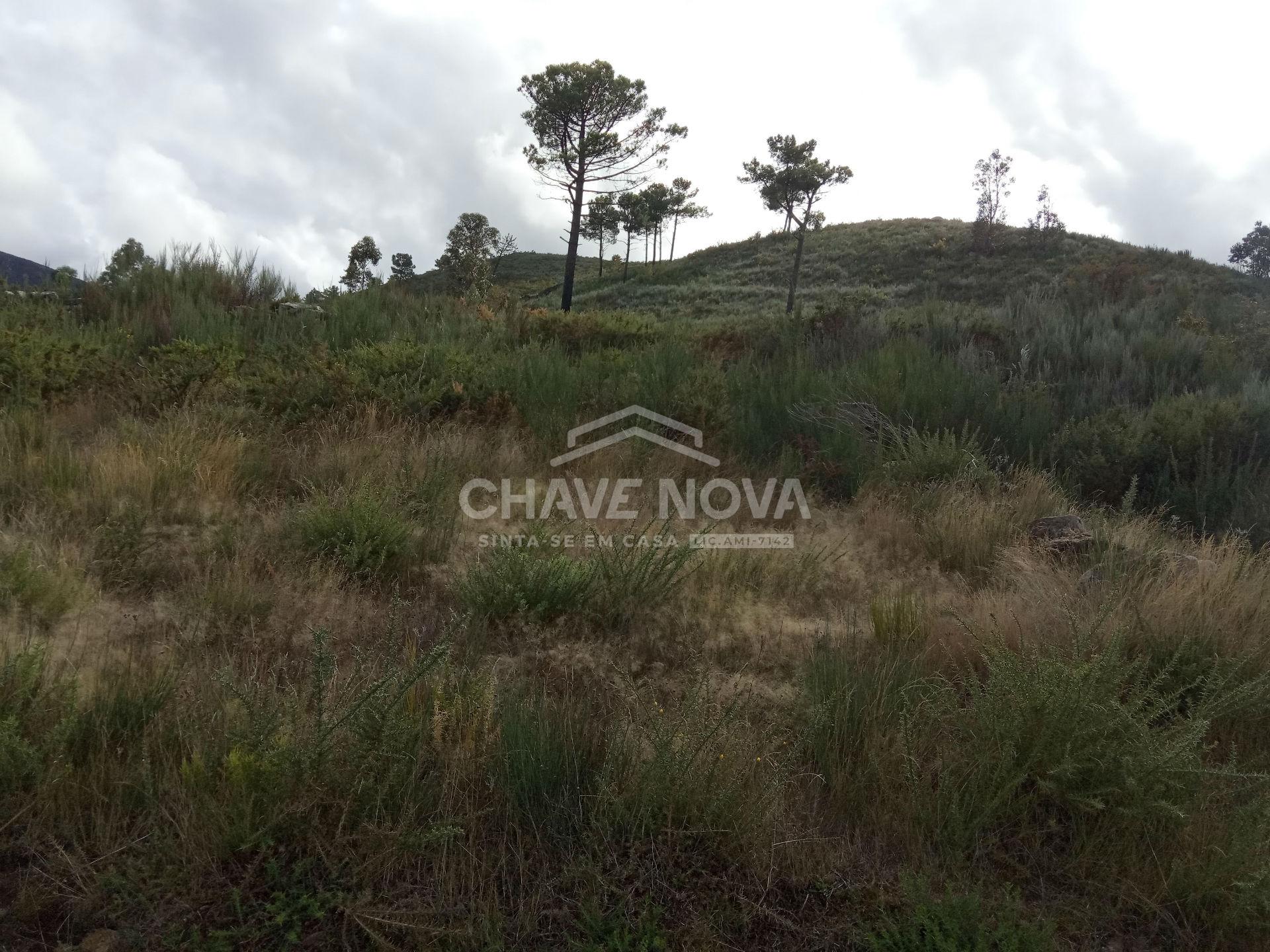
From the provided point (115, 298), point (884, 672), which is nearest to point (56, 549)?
point (884, 672)

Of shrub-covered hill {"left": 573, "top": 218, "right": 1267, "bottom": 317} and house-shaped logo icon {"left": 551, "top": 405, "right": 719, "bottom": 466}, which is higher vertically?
shrub-covered hill {"left": 573, "top": 218, "right": 1267, "bottom": 317}

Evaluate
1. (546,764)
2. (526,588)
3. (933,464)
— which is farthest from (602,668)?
(933,464)

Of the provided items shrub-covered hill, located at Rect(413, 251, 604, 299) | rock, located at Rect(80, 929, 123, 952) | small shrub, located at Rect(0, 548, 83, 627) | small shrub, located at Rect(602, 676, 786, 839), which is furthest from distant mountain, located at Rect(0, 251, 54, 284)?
shrub-covered hill, located at Rect(413, 251, 604, 299)

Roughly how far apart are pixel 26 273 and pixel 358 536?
336 inches

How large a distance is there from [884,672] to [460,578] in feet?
7.42

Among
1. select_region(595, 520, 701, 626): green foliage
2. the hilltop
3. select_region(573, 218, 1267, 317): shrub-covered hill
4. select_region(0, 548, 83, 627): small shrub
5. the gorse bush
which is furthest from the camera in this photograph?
the hilltop

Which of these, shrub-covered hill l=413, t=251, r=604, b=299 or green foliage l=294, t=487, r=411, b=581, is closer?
green foliage l=294, t=487, r=411, b=581

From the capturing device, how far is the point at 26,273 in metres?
9.52

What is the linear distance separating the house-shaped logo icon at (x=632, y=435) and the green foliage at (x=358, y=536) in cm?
237

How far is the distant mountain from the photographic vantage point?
9.10 m

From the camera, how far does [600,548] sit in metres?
4.23

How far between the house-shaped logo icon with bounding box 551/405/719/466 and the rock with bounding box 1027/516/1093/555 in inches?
109

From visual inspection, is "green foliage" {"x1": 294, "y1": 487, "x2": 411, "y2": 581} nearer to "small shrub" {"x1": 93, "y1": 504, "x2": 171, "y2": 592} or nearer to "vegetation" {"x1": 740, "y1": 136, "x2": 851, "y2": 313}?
"small shrub" {"x1": 93, "y1": 504, "x2": 171, "y2": 592}

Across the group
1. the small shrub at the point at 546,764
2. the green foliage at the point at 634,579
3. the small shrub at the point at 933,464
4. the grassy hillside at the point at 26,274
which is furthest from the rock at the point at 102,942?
the grassy hillside at the point at 26,274
